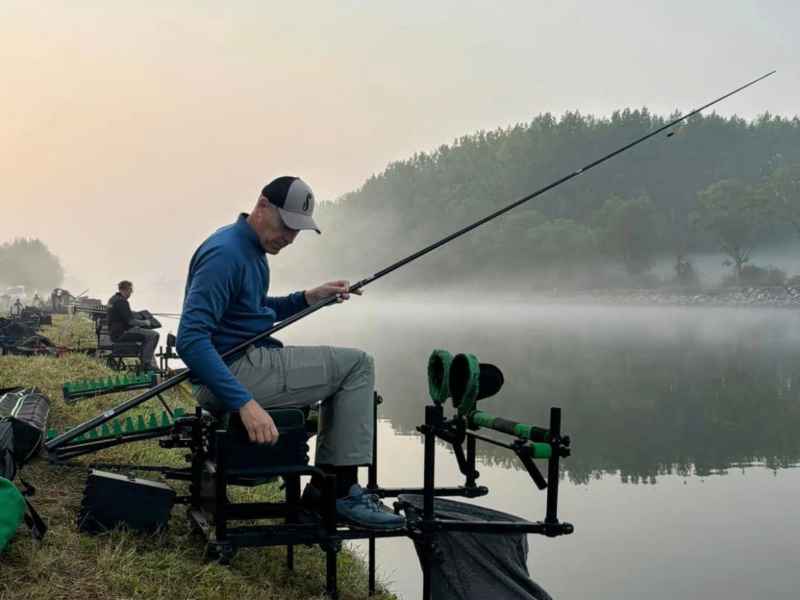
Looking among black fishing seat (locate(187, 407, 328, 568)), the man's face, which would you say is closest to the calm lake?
black fishing seat (locate(187, 407, 328, 568))

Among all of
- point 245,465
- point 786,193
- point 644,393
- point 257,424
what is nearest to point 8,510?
point 245,465

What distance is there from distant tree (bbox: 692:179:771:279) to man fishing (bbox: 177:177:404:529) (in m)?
85.1

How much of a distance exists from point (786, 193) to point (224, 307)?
98588mm

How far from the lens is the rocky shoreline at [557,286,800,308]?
77.6 m

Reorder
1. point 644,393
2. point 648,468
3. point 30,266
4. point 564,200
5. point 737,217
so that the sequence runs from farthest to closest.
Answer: point 30,266 → point 564,200 → point 737,217 → point 644,393 → point 648,468

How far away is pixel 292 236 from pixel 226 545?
1364 mm

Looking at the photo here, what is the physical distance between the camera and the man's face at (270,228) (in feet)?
11.3

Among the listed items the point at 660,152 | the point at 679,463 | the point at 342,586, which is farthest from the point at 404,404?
the point at 660,152

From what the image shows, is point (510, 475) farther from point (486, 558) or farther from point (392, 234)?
point (392, 234)

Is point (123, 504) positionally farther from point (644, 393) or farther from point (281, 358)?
point (644, 393)

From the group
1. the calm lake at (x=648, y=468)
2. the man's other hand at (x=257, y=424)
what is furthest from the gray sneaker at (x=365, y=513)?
the calm lake at (x=648, y=468)

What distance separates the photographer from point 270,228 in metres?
3.47

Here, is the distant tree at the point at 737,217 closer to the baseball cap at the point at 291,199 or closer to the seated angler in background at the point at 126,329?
the seated angler in background at the point at 126,329

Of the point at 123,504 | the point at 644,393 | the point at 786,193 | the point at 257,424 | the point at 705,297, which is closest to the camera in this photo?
the point at 257,424
